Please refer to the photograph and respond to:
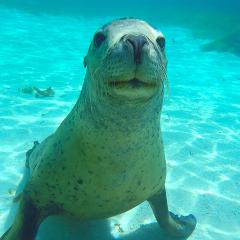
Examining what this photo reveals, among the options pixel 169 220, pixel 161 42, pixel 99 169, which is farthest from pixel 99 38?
pixel 169 220

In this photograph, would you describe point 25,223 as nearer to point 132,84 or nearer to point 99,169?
point 99,169

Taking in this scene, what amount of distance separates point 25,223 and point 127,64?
172 cm

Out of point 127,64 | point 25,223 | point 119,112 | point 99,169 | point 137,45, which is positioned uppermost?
point 137,45

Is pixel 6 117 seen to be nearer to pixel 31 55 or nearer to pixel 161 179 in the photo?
pixel 161 179

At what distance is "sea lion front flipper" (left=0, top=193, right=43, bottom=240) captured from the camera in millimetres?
3020

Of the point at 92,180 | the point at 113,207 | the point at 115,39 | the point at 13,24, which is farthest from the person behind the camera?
the point at 13,24

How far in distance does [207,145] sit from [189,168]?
1.12 meters

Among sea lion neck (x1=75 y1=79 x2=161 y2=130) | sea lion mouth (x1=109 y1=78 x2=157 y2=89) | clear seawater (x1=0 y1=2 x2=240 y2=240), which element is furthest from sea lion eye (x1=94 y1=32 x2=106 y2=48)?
clear seawater (x1=0 y1=2 x2=240 y2=240)

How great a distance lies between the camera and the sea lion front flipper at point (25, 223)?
302 centimetres

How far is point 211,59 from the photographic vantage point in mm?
16516

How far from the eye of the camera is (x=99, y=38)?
260 centimetres

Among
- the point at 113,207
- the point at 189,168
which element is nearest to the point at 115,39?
the point at 113,207

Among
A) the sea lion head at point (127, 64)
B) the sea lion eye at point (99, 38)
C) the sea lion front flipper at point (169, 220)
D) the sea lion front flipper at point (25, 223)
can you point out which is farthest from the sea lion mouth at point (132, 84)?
the sea lion front flipper at point (169, 220)

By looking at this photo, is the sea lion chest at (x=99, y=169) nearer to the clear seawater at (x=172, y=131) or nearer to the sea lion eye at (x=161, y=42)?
the sea lion eye at (x=161, y=42)
